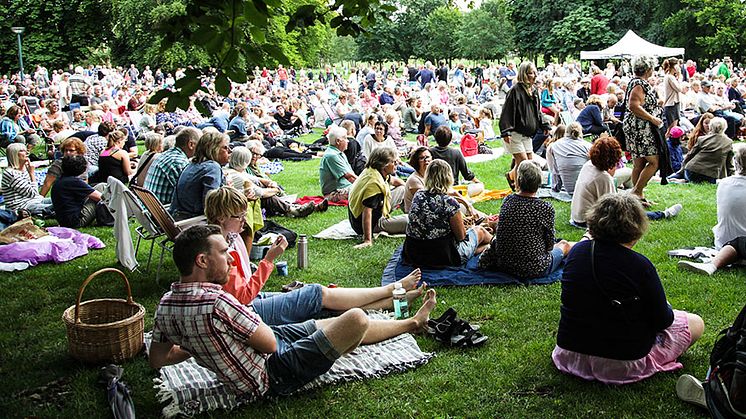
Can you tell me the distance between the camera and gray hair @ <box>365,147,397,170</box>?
7477 millimetres

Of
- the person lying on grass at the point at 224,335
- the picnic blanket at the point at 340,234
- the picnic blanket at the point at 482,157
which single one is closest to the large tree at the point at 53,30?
the picnic blanket at the point at 482,157

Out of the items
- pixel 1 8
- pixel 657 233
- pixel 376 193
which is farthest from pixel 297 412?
pixel 1 8

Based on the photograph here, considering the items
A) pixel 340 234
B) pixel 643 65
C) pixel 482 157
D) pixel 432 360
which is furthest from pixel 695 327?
pixel 482 157

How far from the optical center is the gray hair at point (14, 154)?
867cm

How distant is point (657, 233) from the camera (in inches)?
296

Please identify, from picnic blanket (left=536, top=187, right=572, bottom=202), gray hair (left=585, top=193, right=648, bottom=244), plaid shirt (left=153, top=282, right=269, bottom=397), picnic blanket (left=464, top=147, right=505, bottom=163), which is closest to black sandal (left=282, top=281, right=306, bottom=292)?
plaid shirt (left=153, top=282, right=269, bottom=397)

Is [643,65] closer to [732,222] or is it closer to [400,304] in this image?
[732,222]

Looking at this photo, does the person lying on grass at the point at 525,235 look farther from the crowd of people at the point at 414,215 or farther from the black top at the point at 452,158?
the black top at the point at 452,158

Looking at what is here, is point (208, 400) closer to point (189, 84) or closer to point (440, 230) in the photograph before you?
point (189, 84)

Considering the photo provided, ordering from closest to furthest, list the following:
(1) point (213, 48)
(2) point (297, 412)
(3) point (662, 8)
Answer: (1) point (213, 48), (2) point (297, 412), (3) point (662, 8)

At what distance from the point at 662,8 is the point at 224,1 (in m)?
39.3

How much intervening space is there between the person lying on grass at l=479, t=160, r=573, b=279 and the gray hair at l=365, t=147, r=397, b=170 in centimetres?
174

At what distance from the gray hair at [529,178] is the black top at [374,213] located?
2101 mm

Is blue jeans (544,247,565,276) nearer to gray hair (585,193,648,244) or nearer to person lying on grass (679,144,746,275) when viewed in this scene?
person lying on grass (679,144,746,275)
